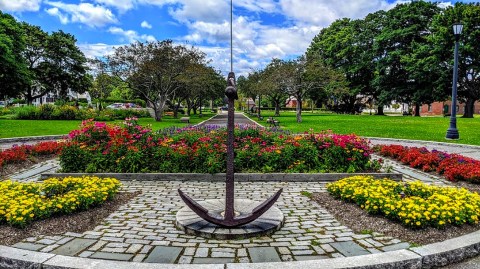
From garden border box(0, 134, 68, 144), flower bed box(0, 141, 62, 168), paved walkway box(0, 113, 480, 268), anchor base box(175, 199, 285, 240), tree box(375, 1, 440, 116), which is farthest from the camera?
tree box(375, 1, 440, 116)

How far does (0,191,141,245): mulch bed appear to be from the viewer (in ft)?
15.0

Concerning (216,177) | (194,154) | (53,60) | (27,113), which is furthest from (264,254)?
(53,60)

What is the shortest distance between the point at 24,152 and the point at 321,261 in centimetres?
1036

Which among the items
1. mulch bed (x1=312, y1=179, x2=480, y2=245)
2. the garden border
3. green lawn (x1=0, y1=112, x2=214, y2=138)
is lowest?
mulch bed (x1=312, y1=179, x2=480, y2=245)

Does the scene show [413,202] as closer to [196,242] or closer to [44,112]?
[196,242]

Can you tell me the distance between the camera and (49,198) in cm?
579

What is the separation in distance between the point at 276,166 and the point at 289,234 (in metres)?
4.02

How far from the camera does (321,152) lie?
9.39 meters

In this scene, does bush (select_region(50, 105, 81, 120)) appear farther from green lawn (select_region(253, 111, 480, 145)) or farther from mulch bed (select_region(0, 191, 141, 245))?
mulch bed (select_region(0, 191, 141, 245))

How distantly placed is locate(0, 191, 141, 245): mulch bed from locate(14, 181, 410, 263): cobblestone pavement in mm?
147

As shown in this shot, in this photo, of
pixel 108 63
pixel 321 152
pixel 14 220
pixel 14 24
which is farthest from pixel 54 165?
pixel 14 24

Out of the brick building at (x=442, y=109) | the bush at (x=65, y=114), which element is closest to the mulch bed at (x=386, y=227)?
the bush at (x=65, y=114)

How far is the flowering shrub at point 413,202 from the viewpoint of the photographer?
4.88m

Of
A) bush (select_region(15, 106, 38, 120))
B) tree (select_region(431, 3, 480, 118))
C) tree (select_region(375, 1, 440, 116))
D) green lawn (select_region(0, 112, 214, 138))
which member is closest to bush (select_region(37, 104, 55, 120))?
bush (select_region(15, 106, 38, 120))
